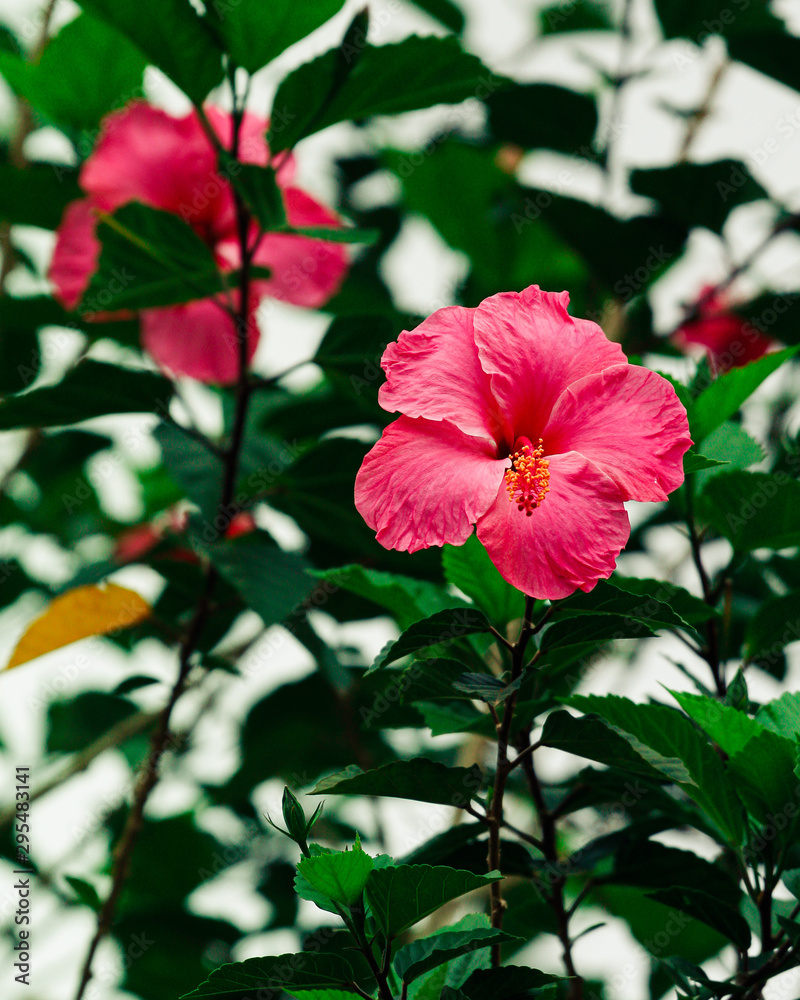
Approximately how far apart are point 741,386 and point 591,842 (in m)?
0.53

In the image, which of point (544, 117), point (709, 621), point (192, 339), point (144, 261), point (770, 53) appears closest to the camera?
point (709, 621)

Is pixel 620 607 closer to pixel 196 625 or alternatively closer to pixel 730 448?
pixel 730 448

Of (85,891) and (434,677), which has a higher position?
(434,677)

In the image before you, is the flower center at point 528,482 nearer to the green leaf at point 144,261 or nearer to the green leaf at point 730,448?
the green leaf at point 730,448

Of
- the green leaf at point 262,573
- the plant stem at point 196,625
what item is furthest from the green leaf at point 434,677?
the plant stem at point 196,625

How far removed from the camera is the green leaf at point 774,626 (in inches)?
39.4

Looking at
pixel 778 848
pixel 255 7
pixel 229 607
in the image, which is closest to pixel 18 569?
pixel 229 607

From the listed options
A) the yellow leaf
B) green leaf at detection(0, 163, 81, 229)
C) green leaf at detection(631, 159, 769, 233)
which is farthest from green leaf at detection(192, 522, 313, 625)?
green leaf at detection(631, 159, 769, 233)

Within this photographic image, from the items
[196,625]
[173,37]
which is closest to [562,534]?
[196,625]

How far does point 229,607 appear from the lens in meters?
1.41

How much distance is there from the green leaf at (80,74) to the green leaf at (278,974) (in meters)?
1.38

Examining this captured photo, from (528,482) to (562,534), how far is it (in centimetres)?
5

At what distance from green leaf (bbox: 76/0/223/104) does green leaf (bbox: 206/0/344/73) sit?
0.03 metres

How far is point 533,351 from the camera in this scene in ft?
2.50
